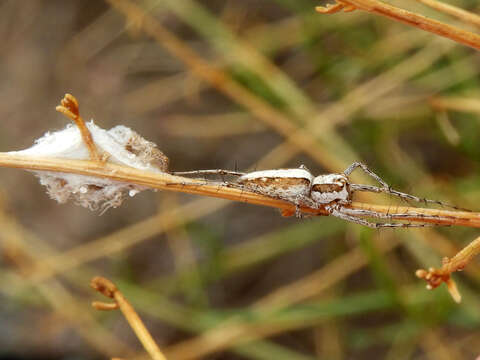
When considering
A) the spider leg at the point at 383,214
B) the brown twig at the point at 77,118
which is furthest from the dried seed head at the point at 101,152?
the spider leg at the point at 383,214

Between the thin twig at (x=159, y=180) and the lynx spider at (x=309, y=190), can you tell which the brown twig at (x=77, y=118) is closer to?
the thin twig at (x=159, y=180)

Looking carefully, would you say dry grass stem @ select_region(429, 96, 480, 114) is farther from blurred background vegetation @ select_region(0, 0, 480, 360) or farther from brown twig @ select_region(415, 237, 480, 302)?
brown twig @ select_region(415, 237, 480, 302)

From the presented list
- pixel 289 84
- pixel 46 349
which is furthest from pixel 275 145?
pixel 46 349

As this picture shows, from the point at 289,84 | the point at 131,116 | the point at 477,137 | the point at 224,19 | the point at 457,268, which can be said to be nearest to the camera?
the point at 457,268

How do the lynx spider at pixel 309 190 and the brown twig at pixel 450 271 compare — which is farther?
the lynx spider at pixel 309 190

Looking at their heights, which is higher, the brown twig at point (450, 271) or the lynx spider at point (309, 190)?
the lynx spider at point (309, 190)

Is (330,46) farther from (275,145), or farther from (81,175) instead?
(81,175)

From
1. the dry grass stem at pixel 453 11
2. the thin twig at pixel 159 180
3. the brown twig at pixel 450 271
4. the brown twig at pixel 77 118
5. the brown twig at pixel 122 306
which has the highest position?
the dry grass stem at pixel 453 11
